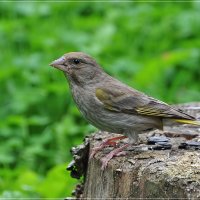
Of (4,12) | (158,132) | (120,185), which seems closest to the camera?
(120,185)

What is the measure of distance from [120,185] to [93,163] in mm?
529

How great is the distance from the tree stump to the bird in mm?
146

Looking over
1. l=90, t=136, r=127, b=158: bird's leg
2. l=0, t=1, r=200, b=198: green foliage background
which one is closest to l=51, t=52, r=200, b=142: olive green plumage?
l=90, t=136, r=127, b=158: bird's leg

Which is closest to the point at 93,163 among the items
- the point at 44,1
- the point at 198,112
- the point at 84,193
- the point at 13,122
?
the point at 84,193

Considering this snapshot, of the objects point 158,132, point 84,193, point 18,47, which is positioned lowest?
point 84,193

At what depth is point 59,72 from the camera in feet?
36.6

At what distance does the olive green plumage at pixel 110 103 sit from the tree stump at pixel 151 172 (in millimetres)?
153

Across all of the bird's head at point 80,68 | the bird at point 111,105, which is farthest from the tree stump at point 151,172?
the bird's head at point 80,68

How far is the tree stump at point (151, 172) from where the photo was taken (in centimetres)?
609

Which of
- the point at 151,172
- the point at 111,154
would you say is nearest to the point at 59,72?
the point at 111,154

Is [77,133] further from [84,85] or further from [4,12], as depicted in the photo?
[4,12]

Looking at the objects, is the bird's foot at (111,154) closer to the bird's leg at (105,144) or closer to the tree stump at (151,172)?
the tree stump at (151,172)

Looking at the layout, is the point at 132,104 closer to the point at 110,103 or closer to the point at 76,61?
the point at 110,103

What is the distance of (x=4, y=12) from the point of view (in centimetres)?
1306
